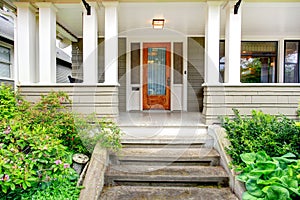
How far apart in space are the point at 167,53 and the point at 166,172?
14.3 feet

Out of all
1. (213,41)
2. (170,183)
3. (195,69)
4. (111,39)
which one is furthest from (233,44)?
(170,183)

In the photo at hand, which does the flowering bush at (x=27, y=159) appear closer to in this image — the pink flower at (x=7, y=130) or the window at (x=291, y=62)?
the pink flower at (x=7, y=130)

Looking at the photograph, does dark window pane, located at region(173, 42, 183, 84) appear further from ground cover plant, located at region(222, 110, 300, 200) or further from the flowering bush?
the flowering bush

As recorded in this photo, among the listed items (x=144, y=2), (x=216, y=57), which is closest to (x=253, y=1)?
(x=216, y=57)

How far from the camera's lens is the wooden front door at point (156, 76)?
22.1ft

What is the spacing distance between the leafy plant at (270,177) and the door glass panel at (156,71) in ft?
14.4

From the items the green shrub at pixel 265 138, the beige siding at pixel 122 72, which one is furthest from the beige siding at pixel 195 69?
the green shrub at pixel 265 138

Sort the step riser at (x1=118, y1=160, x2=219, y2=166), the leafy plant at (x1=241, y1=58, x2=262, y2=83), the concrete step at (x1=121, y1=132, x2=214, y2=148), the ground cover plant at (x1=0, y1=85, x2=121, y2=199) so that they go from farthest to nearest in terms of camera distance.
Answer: the leafy plant at (x1=241, y1=58, x2=262, y2=83) < the concrete step at (x1=121, y1=132, x2=214, y2=148) < the step riser at (x1=118, y1=160, x2=219, y2=166) < the ground cover plant at (x1=0, y1=85, x2=121, y2=199)

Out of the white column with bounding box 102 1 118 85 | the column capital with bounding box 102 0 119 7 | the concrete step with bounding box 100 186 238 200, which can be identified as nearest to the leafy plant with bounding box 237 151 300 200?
the concrete step with bounding box 100 186 238 200

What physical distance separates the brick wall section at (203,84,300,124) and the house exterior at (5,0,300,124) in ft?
0.06

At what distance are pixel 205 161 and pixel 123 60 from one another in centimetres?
433

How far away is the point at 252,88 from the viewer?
13.7ft

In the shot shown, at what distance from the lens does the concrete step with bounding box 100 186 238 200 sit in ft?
8.68

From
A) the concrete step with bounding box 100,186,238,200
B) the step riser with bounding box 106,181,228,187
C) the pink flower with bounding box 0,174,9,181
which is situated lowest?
the concrete step with bounding box 100,186,238,200
